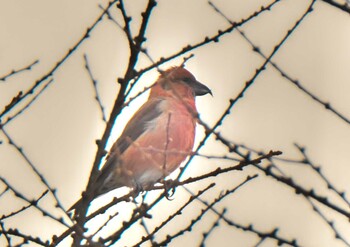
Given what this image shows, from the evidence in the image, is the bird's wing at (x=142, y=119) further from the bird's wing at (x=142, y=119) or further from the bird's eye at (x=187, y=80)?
the bird's eye at (x=187, y=80)

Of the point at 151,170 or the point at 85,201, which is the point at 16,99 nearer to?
the point at 85,201

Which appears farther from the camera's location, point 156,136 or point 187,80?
point 187,80

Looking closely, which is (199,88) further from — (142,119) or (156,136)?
(156,136)

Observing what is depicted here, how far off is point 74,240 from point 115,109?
49 cm

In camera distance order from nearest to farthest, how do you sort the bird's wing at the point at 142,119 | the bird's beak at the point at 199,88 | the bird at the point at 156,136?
the bird at the point at 156,136 → the bird's wing at the point at 142,119 → the bird's beak at the point at 199,88

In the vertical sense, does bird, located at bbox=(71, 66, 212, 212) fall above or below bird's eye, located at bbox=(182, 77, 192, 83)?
below

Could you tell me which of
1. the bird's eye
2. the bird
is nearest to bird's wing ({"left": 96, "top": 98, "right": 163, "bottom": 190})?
the bird

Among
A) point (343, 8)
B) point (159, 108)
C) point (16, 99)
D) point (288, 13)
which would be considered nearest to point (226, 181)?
point (288, 13)

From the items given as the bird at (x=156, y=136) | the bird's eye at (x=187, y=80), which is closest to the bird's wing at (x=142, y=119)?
the bird at (x=156, y=136)

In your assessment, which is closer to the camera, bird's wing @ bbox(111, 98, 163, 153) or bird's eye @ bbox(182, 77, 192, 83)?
A: bird's wing @ bbox(111, 98, 163, 153)

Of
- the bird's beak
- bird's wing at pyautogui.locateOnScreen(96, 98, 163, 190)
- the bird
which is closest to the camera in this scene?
the bird

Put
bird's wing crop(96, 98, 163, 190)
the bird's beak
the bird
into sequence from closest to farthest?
the bird < bird's wing crop(96, 98, 163, 190) < the bird's beak

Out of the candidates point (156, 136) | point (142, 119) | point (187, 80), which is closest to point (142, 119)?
point (142, 119)

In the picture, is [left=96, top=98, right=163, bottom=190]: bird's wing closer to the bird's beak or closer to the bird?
the bird
